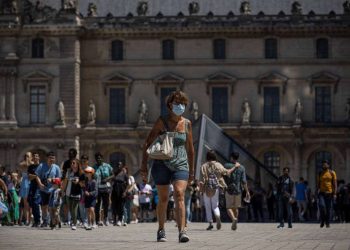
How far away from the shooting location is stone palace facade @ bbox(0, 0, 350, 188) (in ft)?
211

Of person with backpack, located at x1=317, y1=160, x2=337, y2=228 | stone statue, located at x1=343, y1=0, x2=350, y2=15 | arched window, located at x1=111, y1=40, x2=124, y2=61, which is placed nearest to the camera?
person with backpack, located at x1=317, y1=160, x2=337, y2=228

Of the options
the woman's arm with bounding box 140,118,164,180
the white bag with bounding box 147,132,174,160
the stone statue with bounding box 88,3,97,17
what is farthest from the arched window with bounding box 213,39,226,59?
the white bag with bounding box 147,132,174,160

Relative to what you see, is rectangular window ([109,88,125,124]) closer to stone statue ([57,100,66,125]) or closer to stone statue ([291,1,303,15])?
stone statue ([57,100,66,125])

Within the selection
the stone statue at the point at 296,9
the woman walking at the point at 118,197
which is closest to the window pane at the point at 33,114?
the stone statue at the point at 296,9

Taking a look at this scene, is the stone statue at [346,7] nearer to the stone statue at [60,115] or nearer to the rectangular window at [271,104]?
the rectangular window at [271,104]

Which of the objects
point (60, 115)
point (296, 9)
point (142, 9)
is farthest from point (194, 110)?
point (296, 9)

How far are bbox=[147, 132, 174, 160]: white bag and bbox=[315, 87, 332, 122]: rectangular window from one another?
46.6 meters

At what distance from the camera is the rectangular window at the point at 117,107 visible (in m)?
65.6

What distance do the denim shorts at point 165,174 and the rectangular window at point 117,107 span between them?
1844 inches

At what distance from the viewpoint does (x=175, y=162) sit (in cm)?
1867

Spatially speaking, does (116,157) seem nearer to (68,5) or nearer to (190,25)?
(190,25)

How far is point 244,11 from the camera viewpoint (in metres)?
65.7

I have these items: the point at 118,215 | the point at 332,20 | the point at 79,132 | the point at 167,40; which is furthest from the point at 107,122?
the point at 118,215

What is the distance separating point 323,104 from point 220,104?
6114mm
